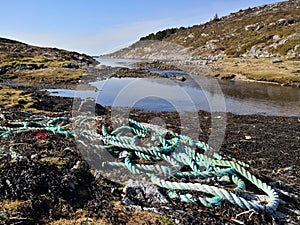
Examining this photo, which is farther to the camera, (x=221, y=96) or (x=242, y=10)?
(x=242, y=10)

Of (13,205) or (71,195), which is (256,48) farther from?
(13,205)

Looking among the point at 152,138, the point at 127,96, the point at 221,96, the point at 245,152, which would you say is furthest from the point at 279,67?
the point at 152,138

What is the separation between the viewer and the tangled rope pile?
459cm

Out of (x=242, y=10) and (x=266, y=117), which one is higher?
(x=242, y=10)

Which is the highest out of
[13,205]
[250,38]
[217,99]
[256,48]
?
[250,38]

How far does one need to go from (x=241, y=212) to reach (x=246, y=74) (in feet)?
111

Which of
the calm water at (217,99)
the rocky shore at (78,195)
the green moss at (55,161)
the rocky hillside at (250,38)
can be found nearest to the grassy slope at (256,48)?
the rocky hillside at (250,38)

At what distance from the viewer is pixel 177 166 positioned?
5.79 metres

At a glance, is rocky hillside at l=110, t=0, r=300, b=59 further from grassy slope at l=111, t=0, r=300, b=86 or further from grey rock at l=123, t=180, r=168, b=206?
grey rock at l=123, t=180, r=168, b=206

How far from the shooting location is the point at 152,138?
721 cm

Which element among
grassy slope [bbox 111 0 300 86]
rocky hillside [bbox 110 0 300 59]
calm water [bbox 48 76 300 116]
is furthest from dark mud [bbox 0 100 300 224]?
rocky hillside [bbox 110 0 300 59]

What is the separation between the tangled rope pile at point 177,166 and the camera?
15.0 feet

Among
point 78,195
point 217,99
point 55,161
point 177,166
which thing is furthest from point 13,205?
point 217,99

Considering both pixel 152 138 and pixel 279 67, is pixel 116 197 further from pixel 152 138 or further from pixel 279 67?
pixel 279 67
